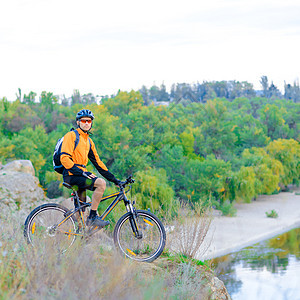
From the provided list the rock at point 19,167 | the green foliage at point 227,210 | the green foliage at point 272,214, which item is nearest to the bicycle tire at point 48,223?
the rock at point 19,167

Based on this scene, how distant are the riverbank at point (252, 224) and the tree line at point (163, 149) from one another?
1127mm

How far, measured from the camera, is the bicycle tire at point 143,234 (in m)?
5.60

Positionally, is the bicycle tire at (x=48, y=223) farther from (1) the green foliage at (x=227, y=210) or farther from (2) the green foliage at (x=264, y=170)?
(2) the green foliage at (x=264, y=170)

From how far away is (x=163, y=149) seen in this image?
32.8 metres

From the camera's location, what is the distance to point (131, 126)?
3597 cm

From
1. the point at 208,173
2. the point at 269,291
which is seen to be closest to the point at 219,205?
the point at 208,173

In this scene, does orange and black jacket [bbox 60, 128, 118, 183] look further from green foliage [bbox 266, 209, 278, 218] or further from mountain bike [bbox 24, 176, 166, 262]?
green foliage [bbox 266, 209, 278, 218]

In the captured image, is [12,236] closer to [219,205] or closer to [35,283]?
[35,283]

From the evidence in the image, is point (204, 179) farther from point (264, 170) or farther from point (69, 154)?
point (69, 154)

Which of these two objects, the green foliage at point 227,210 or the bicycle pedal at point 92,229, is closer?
the bicycle pedal at point 92,229

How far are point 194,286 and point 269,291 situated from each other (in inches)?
439

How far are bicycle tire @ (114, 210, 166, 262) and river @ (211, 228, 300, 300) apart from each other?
771 cm

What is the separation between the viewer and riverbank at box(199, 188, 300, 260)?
75.7ft

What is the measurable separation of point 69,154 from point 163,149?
27.4 metres
